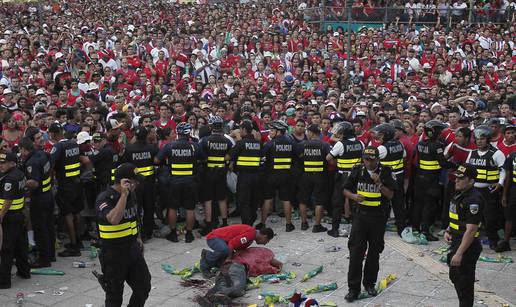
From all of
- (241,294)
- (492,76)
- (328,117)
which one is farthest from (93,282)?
(492,76)

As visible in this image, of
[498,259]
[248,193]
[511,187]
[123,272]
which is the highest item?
[511,187]

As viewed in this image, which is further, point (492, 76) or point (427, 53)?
point (427, 53)

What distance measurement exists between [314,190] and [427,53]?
1065 centimetres

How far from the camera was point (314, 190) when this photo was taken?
11383mm

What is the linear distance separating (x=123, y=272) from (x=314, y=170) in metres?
4.92

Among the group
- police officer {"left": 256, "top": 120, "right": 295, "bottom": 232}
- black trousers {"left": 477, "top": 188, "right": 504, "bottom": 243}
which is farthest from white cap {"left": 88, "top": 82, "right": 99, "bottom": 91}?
black trousers {"left": 477, "top": 188, "right": 504, "bottom": 243}

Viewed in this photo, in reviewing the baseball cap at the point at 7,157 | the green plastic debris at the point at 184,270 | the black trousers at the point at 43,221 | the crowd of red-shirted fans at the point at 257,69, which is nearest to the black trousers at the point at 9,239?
the black trousers at the point at 43,221

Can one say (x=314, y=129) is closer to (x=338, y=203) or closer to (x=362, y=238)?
(x=338, y=203)

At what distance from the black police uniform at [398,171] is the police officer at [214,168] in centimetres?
266

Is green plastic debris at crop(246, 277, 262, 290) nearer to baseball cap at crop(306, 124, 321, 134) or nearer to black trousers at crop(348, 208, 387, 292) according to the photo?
black trousers at crop(348, 208, 387, 292)

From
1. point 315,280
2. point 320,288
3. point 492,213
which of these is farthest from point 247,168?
point 492,213

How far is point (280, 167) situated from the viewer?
37.3 feet

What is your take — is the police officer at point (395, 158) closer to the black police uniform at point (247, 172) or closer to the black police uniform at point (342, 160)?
the black police uniform at point (342, 160)

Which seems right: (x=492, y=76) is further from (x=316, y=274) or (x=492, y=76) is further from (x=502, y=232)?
(x=316, y=274)
